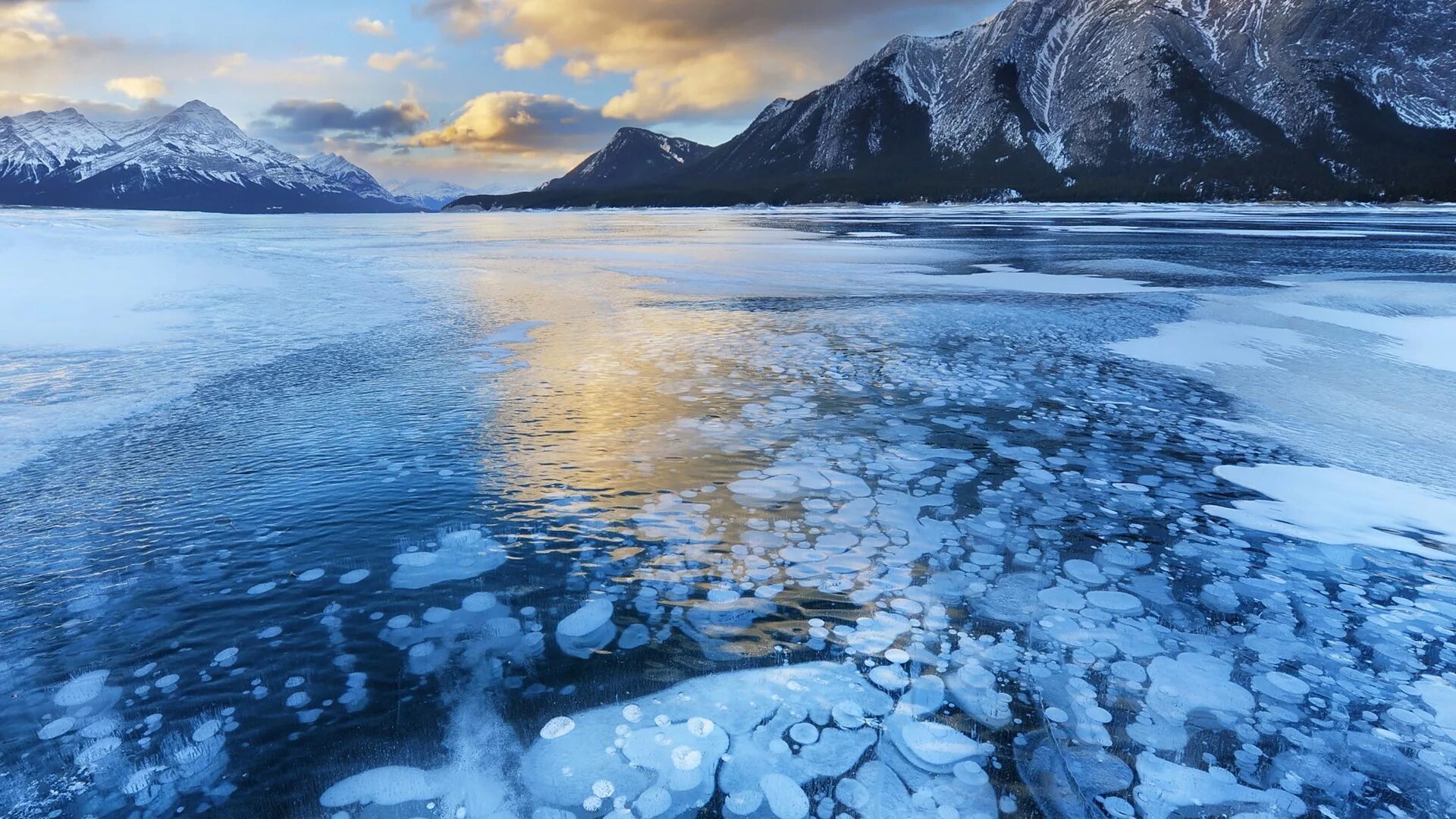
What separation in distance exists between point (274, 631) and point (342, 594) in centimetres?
43

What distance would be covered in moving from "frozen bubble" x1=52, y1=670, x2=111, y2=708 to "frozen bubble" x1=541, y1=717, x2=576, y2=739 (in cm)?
218

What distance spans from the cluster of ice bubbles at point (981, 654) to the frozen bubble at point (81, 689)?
50.1 inches

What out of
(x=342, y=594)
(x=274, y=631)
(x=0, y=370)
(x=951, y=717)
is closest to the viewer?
(x=951, y=717)

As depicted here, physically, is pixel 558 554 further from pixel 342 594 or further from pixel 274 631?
pixel 274 631

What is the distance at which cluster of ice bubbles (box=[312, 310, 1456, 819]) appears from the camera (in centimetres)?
282

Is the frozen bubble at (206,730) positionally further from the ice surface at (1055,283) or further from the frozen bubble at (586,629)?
the ice surface at (1055,283)

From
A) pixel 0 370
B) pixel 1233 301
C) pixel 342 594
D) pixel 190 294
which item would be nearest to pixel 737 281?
pixel 1233 301

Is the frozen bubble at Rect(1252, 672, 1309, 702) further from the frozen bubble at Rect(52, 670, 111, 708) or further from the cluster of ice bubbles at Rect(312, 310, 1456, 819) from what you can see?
the frozen bubble at Rect(52, 670, 111, 708)

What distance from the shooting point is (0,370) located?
9352mm

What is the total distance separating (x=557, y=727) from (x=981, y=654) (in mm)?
2129

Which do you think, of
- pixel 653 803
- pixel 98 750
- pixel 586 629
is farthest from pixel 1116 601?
pixel 98 750

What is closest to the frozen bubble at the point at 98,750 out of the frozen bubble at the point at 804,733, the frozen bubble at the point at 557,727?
the frozen bubble at the point at 557,727

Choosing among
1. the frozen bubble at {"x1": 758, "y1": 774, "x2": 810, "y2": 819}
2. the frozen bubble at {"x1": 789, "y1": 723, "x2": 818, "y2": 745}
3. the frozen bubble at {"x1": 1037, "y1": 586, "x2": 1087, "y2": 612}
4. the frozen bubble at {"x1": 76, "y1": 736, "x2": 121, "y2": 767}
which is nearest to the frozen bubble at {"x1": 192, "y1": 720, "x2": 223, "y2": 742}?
the frozen bubble at {"x1": 76, "y1": 736, "x2": 121, "y2": 767}

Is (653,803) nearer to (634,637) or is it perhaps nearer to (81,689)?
(634,637)
